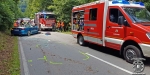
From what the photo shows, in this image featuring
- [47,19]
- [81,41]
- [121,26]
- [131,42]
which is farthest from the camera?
[47,19]

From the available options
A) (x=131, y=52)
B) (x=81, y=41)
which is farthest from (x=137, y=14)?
(x=81, y=41)

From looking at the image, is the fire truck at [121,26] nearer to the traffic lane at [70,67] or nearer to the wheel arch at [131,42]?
the wheel arch at [131,42]

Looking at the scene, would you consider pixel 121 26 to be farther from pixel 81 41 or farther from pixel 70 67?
pixel 81 41

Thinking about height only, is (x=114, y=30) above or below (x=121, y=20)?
below

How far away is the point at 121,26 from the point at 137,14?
886 millimetres

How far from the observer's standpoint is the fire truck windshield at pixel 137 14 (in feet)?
26.9

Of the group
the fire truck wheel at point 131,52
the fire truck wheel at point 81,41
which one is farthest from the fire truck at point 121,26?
the fire truck wheel at point 81,41

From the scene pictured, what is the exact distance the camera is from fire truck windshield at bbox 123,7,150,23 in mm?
8186

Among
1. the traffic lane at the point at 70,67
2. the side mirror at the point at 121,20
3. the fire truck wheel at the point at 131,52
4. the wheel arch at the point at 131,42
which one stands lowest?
the traffic lane at the point at 70,67

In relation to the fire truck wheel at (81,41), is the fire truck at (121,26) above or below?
above

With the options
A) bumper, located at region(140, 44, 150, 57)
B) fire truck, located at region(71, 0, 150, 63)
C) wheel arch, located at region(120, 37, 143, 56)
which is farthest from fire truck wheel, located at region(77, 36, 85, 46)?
bumper, located at region(140, 44, 150, 57)

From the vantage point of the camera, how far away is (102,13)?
32.2 ft

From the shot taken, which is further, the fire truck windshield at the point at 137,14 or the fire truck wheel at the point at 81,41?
the fire truck wheel at the point at 81,41

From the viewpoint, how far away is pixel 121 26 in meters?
8.45
